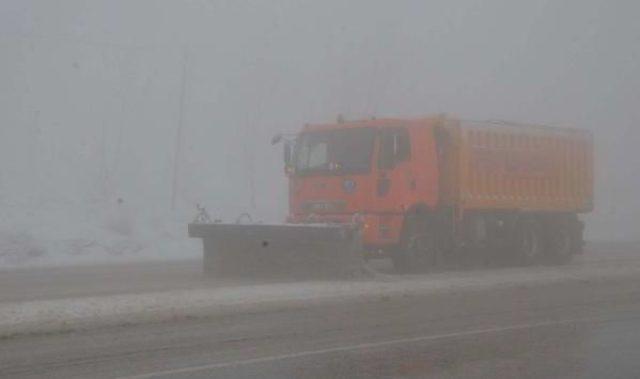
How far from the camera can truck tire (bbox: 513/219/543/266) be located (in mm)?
20781

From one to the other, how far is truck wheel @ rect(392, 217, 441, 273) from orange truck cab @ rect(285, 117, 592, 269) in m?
0.02

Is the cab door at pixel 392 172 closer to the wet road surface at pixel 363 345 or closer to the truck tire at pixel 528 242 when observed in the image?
the truck tire at pixel 528 242

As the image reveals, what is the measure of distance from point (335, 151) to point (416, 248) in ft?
7.49

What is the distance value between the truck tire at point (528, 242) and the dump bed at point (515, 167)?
0.38 metres

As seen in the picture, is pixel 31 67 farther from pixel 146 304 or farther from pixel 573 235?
pixel 146 304

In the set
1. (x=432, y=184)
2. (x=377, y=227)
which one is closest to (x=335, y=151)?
(x=377, y=227)

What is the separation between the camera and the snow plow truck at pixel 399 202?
57.0ft

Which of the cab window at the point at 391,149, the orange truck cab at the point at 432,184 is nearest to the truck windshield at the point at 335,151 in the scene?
the orange truck cab at the point at 432,184

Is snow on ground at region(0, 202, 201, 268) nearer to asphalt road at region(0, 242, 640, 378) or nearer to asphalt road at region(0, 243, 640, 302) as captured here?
asphalt road at region(0, 243, 640, 302)

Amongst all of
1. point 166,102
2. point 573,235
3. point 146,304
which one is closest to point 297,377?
point 146,304

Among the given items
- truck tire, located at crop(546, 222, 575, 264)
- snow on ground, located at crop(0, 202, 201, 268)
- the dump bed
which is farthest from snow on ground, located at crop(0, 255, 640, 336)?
snow on ground, located at crop(0, 202, 201, 268)

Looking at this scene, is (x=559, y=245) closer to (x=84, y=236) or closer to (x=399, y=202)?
(x=399, y=202)

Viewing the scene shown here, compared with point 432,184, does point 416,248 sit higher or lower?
lower

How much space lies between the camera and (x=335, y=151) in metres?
18.5
